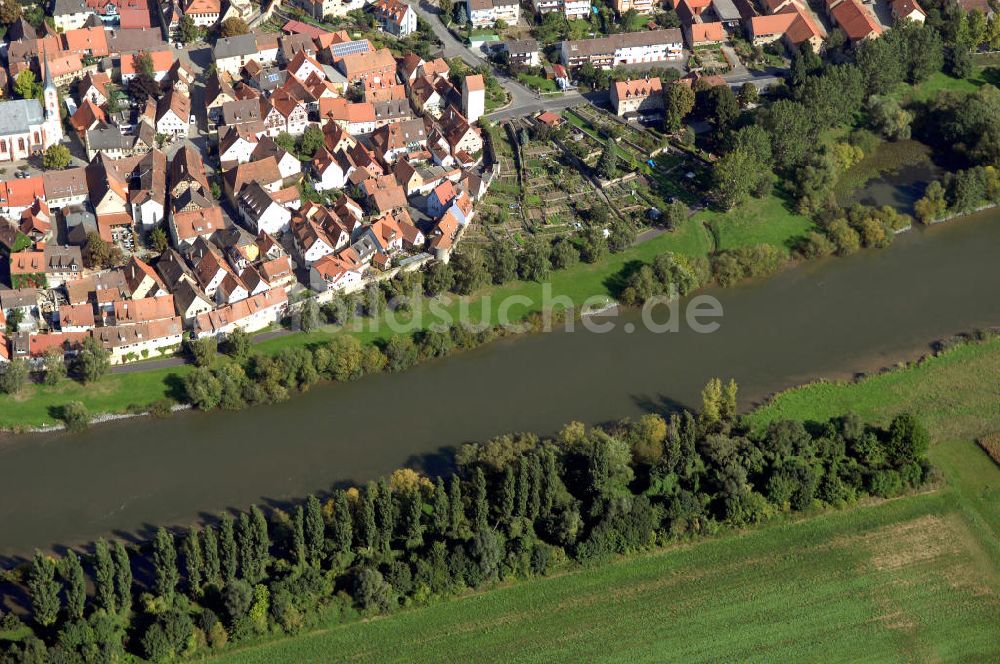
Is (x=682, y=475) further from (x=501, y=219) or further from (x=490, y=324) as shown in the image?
(x=501, y=219)

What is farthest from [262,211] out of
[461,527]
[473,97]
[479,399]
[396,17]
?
[396,17]

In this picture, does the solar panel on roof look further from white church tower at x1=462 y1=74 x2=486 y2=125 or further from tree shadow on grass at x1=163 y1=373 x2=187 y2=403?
tree shadow on grass at x1=163 y1=373 x2=187 y2=403

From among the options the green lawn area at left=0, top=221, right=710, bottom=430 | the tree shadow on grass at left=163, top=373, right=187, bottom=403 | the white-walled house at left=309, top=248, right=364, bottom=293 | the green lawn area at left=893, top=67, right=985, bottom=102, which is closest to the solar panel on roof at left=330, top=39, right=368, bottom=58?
the white-walled house at left=309, top=248, right=364, bottom=293

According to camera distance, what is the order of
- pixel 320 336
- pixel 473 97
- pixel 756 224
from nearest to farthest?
pixel 320 336
pixel 756 224
pixel 473 97

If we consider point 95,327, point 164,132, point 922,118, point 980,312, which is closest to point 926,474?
point 980,312

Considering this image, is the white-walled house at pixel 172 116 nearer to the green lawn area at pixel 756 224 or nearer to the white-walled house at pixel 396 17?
the white-walled house at pixel 396 17

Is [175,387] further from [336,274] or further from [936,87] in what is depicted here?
[936,87]

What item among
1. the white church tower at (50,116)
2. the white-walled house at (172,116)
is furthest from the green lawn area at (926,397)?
the white church tower at (50,116)

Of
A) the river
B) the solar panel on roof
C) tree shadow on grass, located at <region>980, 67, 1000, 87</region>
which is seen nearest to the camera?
the river
